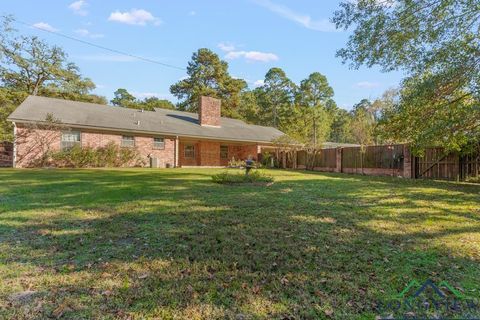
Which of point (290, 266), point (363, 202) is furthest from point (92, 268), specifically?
point (363, 202)

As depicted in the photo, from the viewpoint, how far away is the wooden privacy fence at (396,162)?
38.0 ft

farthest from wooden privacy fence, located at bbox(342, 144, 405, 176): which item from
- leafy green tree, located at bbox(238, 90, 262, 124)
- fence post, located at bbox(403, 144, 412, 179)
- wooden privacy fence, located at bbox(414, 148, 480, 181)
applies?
leafy green tree, located at bbox(238, 90, 262, 124)

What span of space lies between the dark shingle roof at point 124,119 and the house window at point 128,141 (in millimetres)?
657

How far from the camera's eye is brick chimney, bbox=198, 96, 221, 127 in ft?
76.9

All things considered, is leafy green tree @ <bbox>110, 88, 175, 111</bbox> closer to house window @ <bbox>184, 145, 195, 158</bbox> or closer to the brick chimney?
the brick chimney

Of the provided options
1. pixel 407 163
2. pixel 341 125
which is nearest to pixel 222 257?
pixel 407 163

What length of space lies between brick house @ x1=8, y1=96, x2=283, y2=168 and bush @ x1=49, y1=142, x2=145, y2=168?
1.53 feet

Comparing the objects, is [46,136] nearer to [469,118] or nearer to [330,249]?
[330,249]

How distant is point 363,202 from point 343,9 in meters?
5.33

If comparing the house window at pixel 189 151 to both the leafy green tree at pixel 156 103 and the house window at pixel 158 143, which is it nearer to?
the house window at pixel 158 143

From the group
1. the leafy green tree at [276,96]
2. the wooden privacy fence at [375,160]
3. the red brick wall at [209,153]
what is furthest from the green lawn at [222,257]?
the leafy green tree at [276,96]

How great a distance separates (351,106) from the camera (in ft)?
173

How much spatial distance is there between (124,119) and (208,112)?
261 inches

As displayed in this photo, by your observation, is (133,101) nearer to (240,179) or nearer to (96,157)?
(96,157)
